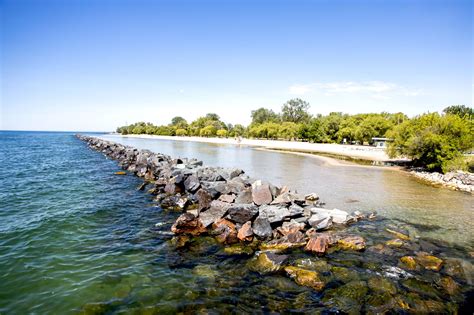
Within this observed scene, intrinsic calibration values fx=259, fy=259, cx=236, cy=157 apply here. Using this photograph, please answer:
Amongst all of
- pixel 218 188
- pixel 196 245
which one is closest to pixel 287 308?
pixel 196 245

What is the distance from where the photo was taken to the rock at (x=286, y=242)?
989 centimetres

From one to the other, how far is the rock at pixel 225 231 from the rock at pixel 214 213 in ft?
0.95

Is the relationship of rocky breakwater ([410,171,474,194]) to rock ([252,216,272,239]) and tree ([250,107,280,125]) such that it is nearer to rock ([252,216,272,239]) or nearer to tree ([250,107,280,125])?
rock ([252,216,272,239])

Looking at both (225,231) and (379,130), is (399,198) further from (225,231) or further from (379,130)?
(379,130)

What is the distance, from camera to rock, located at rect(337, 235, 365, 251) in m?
9.78

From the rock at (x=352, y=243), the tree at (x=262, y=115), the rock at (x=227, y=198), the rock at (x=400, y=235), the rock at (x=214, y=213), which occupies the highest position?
the tree at (x=262, y=115)

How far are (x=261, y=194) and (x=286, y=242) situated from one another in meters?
4.11

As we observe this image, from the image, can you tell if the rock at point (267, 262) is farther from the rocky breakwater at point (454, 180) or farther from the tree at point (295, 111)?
the tree at point (295, 111)

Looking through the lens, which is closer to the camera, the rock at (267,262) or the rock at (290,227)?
the rock at (267,262)

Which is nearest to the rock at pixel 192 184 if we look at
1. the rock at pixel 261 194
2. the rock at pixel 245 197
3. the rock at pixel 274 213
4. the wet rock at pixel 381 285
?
the rock at pixel 245 197

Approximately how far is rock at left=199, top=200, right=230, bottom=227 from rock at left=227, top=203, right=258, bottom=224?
1.91 ft

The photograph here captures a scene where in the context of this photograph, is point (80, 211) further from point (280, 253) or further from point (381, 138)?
point (381, 138)

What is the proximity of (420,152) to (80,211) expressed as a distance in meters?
33.3

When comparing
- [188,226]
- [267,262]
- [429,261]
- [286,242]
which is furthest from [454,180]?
[188,226]
